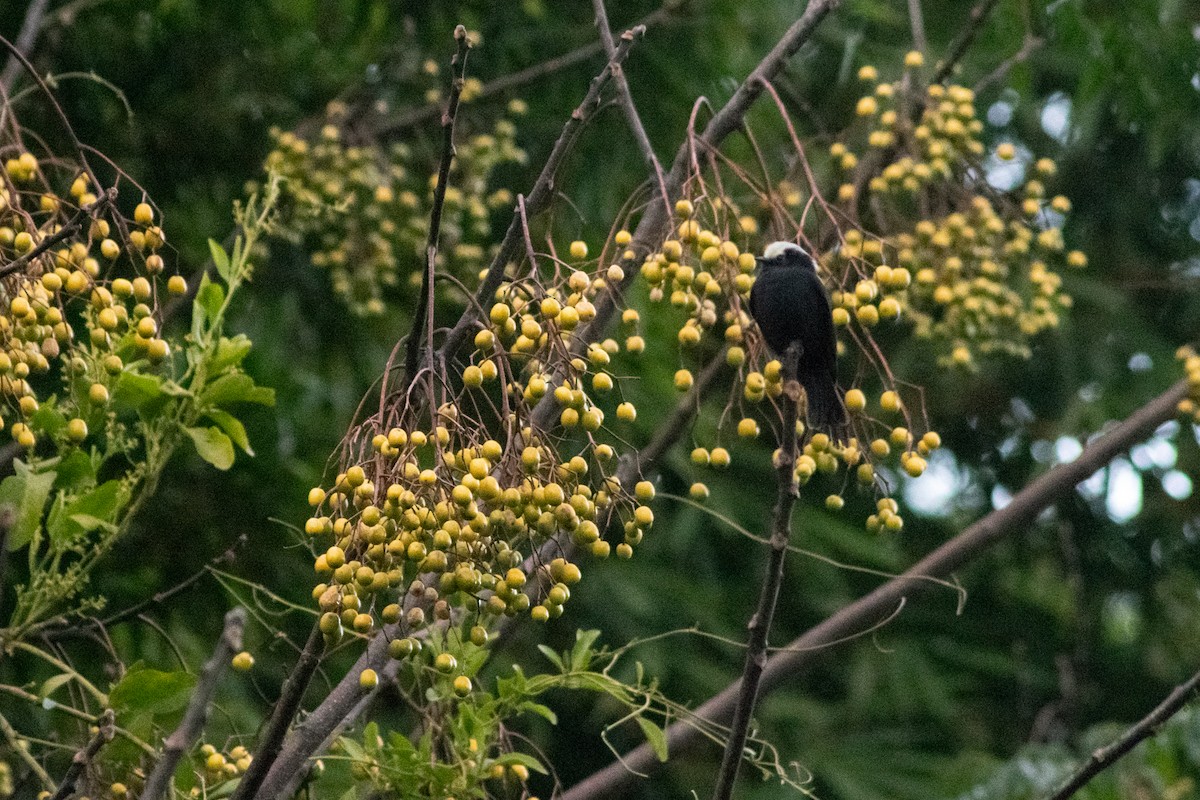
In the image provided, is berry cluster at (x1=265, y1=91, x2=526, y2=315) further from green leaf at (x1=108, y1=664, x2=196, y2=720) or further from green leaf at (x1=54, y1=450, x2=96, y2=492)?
green leaf at (x1=108, y1=664, x2=196, y2=720)

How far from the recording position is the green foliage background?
4.31m

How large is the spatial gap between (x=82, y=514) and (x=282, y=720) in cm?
63

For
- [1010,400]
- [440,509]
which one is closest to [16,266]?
[440,509]

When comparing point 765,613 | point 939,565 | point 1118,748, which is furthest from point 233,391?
point 939,565

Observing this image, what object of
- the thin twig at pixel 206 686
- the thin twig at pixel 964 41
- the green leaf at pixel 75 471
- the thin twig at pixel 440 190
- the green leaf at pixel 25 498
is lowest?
the green leaf at pixel 25 498

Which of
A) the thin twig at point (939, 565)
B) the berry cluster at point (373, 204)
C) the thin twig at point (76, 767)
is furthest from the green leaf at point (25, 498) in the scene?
the berry cluster at point (373, 204)

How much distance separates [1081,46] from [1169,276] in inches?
110

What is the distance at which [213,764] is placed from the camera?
2430mm

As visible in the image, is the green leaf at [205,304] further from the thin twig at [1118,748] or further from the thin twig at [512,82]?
the thin twig at [512,82]

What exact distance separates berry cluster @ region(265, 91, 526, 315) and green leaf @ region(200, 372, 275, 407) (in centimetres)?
150

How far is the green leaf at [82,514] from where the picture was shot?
2.38m

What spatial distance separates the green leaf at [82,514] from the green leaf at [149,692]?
0.84ft

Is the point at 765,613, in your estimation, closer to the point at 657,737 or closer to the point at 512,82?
the point at 657,737

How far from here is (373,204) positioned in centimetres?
425
